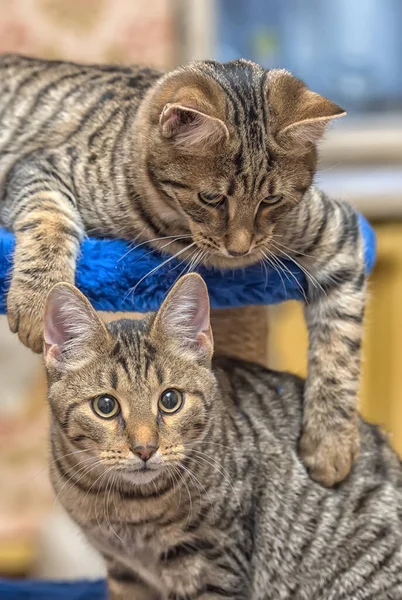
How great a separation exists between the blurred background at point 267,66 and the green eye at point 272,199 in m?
1.03

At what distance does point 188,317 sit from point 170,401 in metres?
0.12

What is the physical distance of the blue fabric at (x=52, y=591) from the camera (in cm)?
175

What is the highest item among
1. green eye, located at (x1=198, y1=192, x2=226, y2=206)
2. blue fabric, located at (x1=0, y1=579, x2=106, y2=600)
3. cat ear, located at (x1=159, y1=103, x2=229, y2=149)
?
cat ear, located at (x1=159, y1=103, x2=229, y2=149)

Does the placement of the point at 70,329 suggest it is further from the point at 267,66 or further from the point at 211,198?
the point at 267,66

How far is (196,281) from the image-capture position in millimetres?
1210

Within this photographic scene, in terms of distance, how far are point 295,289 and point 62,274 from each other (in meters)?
0.36

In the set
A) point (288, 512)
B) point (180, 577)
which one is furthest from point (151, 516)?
point (288, 512)

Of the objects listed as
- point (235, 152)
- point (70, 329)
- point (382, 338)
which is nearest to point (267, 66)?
point (382, 338)

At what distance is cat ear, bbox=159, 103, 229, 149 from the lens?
1.17 metres

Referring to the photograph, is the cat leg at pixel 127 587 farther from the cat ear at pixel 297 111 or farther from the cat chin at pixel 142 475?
the cat ear at pixel 297 111

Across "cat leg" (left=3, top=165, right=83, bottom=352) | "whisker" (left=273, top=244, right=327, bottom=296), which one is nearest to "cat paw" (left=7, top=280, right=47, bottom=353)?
"cat leg" (left=3, top=165, right=83, bottom=352)

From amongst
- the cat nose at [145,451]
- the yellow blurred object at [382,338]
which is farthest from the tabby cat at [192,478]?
A: the yellow blurred object at [382,338]

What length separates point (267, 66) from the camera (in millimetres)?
2602

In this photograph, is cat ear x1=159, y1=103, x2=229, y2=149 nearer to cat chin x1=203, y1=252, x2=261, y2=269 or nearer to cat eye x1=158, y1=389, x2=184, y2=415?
cat chin x1=203, y1=252, x2=261, y2=269
